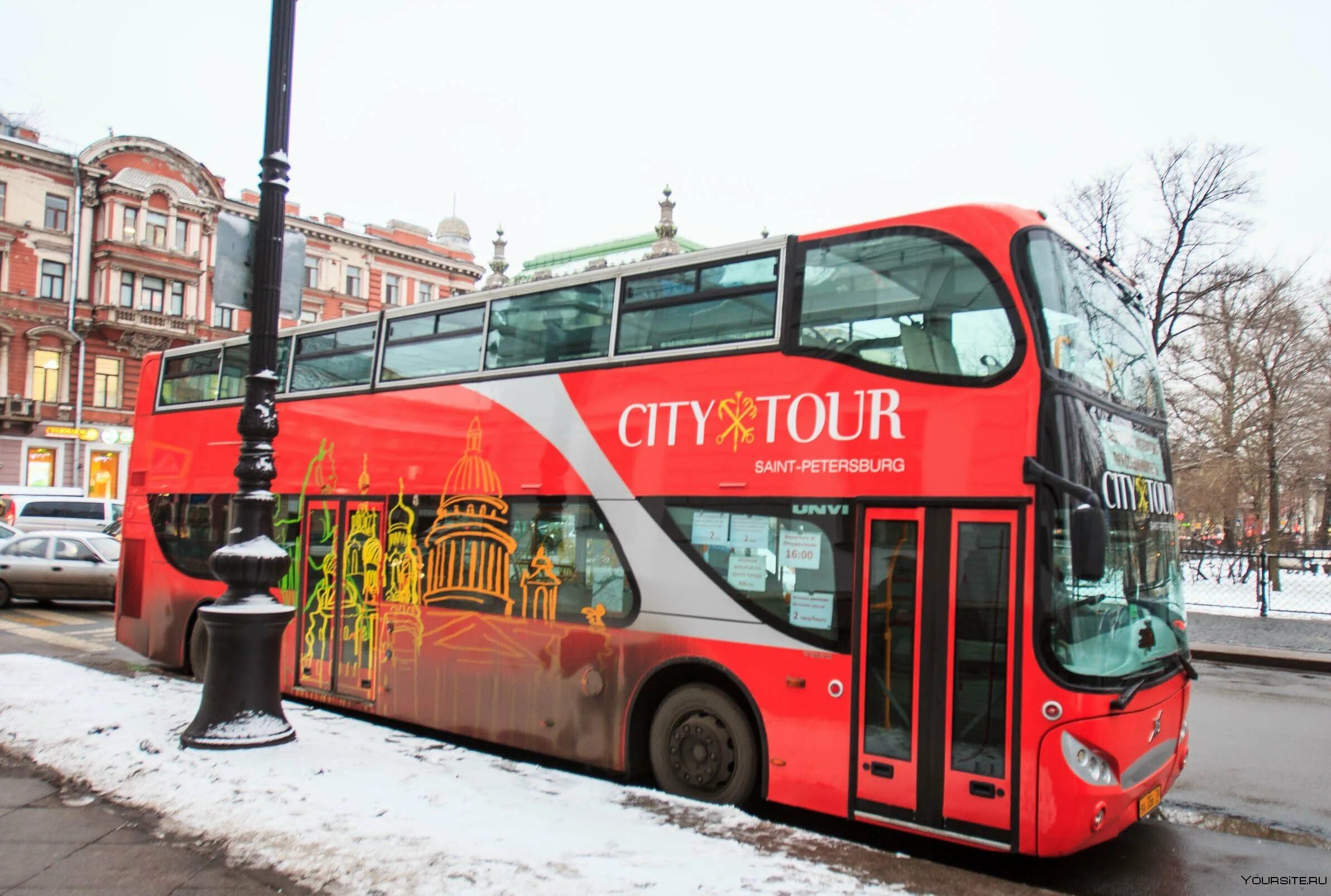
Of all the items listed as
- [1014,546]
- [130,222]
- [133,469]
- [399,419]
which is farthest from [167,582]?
[130,222]

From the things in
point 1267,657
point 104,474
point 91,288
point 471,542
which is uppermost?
point 91,288

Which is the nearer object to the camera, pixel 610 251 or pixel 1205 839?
pixel 1205 839

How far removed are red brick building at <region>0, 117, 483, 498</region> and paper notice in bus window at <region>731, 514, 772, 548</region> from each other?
131 feet

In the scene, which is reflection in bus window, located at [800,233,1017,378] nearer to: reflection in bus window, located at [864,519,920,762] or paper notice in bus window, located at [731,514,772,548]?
reflection in bus window, located at [864,519,920,762]

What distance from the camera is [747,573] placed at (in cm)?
634

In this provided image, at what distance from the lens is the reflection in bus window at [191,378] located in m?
11.1

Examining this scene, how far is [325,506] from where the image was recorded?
9406 millimetres

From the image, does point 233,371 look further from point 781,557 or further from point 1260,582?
point 1260,582

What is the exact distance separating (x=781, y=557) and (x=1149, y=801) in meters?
2.47

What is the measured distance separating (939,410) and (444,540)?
4400mm

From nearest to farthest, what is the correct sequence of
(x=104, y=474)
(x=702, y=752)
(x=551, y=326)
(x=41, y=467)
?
1. (x=702, y=752)
2. (x=551, y=326)
3. (x=41, y=467)
4. (x=104, y=474)

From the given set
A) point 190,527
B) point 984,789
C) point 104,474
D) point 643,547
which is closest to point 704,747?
point 643,547

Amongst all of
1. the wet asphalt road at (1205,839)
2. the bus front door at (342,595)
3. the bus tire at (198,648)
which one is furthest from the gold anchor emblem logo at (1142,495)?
the bus tire at (198,648)

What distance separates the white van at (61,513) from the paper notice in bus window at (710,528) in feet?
89.3
